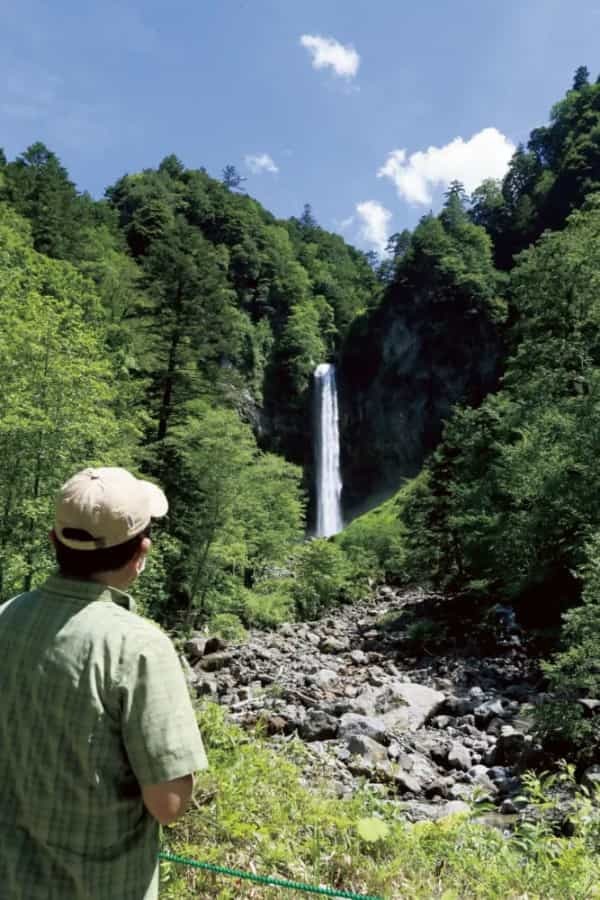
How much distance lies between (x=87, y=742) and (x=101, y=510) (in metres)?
0.56

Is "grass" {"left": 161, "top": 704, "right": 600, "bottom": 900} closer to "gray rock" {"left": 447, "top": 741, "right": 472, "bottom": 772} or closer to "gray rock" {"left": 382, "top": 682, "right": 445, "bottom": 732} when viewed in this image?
"gray rock" {"left": 447, "top": 741, "right": 472, "bottom": 772}

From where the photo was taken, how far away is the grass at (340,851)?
2.98 meters

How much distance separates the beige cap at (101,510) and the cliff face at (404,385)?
161ft

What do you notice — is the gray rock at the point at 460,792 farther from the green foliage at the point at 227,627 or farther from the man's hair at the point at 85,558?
the green foliage at the point at 227,627

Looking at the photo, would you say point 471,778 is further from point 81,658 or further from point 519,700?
point 81,658

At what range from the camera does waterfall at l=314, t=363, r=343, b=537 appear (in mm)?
49562

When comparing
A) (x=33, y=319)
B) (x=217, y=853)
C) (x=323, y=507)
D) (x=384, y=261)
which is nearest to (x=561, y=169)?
(x=384, y=261)

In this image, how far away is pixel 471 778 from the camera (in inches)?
324

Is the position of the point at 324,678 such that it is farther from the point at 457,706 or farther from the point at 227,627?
the point at 227,627

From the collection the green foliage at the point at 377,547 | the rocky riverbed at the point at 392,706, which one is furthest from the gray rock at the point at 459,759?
the green foliage at the point at 377,547

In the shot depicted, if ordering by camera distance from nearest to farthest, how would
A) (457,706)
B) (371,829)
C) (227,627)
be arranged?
(371,829) < (457,706) < (227,627)

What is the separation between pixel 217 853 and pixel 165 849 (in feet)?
0.93

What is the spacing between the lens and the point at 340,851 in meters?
3.26

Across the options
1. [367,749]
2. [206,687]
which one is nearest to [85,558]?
[367,749]
